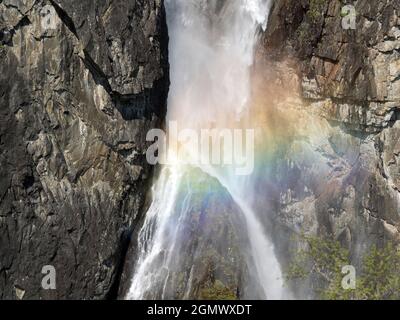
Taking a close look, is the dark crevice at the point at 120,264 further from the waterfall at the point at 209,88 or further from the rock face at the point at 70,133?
the waterfall at the point at 209,88

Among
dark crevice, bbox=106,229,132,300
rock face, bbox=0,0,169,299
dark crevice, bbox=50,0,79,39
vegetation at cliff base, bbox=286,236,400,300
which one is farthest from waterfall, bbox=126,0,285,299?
dark crevice, bbox=50,0,79,39

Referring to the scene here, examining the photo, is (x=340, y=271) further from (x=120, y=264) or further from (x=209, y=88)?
(x=209, y=88)

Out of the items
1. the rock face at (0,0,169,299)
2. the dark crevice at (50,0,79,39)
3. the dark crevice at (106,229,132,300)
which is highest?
the dark crevice at (50,0,79,39)

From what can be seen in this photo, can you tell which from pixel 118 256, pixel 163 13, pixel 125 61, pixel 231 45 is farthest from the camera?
pixel 231 45

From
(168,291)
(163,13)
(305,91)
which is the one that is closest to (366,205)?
(305,91)

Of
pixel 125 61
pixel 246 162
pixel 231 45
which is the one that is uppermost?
pixel 231 45

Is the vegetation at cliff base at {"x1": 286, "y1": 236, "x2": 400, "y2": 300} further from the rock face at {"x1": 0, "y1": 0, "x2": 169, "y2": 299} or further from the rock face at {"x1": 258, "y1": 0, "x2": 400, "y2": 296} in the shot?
the rock face at {"x1": 0, "y1": 0, "x2": 169, "y2": 299}

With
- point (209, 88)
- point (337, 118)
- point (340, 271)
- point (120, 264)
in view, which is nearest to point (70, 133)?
point (120, 264)

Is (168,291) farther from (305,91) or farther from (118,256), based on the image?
(305,91)

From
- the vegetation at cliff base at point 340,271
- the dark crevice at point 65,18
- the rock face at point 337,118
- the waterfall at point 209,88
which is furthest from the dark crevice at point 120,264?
the dark crevice at point 65,18
